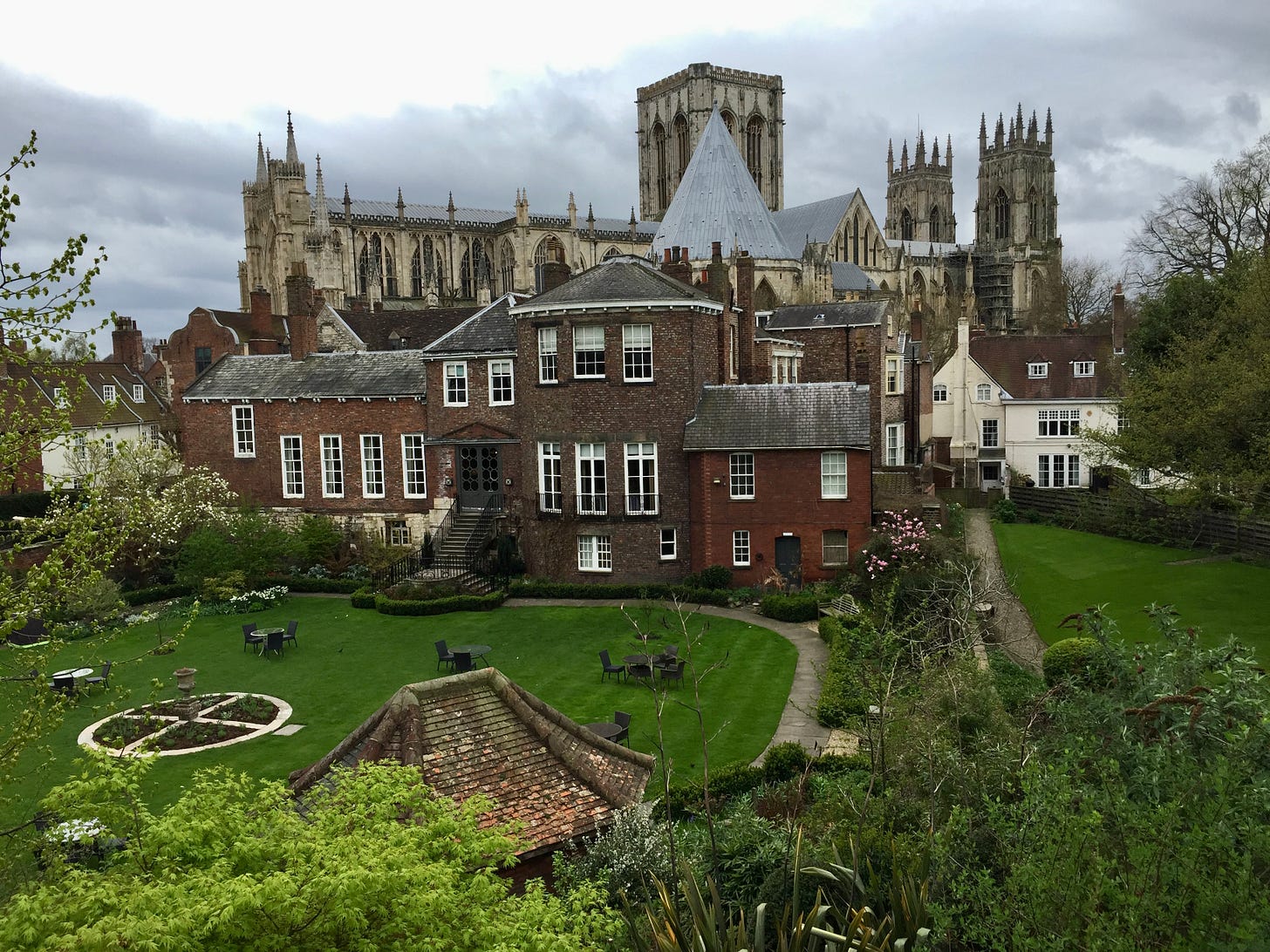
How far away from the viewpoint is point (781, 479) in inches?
1241

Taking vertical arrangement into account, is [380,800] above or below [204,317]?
below

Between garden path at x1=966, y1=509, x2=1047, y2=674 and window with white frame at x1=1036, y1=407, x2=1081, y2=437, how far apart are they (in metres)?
13.1

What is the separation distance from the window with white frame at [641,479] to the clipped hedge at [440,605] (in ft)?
17.1

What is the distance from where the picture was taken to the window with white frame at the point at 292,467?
3984cm

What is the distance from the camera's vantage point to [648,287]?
31859 millimetres

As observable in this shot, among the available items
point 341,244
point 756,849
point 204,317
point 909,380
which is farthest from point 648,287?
point 341,244

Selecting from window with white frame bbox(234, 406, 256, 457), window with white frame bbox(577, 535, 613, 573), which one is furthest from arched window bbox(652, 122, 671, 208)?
window with white frame bbox(577, 535, 613, 573)

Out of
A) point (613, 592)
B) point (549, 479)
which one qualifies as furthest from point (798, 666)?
point (549, 479)

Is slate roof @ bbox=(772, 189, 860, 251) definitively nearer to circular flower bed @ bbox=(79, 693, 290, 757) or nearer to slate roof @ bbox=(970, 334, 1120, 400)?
slate roof @ bbox=(970, 334, 1120, 400)

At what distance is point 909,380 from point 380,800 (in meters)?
40.2

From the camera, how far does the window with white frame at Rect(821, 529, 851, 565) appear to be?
31281mm

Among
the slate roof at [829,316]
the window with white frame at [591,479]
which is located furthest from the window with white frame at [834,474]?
the slate roof at [829,316]

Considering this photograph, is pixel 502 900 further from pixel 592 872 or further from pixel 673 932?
pixel 592 872

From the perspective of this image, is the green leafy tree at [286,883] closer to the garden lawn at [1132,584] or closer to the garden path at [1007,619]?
the garden path at [1007,619]
